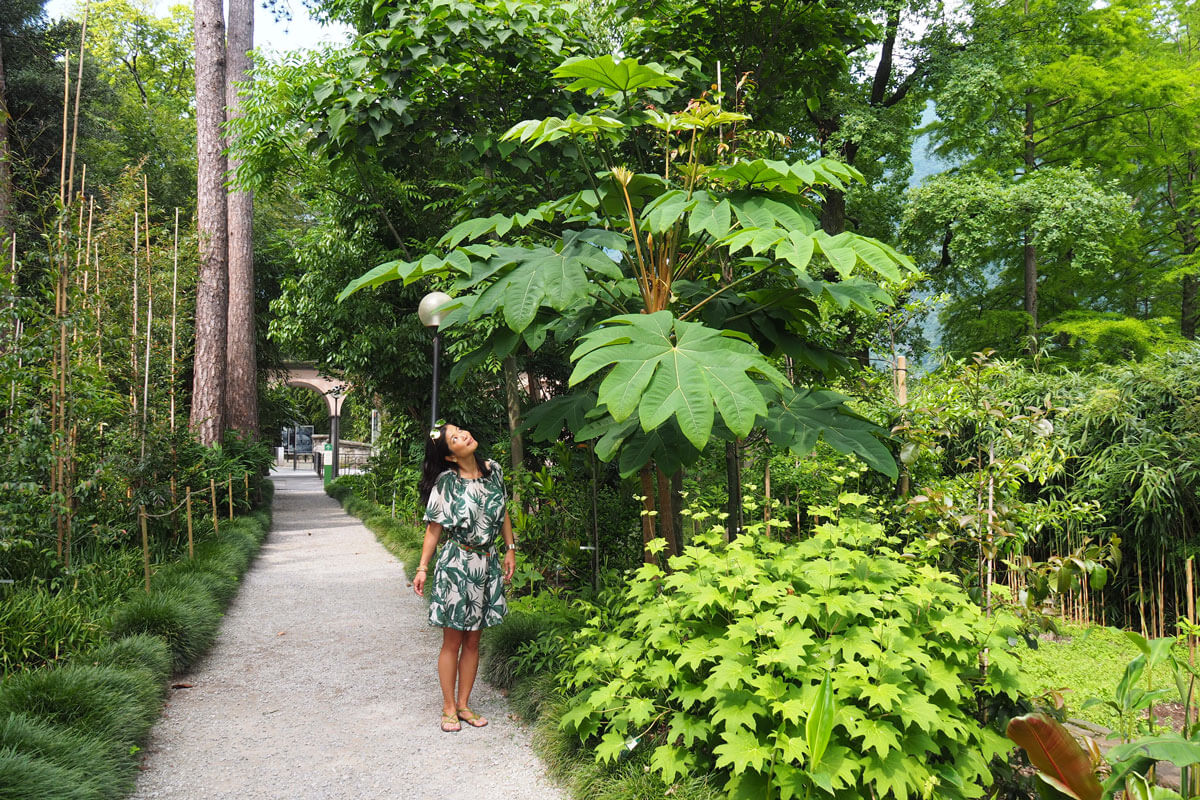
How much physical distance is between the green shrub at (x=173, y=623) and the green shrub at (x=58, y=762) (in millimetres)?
1595

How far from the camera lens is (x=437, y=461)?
13.0ft

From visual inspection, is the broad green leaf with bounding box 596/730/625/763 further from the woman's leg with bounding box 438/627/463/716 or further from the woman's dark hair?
the woman's dark hair

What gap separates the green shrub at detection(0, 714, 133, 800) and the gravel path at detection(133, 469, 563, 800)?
173 mm

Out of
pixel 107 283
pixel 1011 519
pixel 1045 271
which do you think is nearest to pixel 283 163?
pixel 107 283

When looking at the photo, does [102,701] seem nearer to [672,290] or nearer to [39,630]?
[39,630]

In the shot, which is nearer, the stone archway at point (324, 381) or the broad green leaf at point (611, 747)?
the broad green leaf at point (611, 747)

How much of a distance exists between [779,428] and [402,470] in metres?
10.2

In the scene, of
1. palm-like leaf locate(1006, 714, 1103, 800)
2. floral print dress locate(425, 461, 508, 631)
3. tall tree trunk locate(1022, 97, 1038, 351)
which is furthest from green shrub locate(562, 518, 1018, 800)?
tall tree trunk locate(1022, 97, 1038, 351)

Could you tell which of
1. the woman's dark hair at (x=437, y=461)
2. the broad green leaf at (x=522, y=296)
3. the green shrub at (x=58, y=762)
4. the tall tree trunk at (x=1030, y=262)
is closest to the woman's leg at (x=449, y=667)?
the woman's dark hair at (x=437, y=461)

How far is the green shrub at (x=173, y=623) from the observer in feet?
15.3

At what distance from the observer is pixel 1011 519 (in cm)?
320

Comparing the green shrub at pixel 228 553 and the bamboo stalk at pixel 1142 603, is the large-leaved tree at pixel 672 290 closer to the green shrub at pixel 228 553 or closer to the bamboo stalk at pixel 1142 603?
the bamboo stalk at pixel 1142 603

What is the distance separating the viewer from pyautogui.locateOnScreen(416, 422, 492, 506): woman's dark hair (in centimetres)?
391

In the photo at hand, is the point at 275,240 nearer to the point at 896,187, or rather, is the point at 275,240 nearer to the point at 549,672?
the point at 896,187
